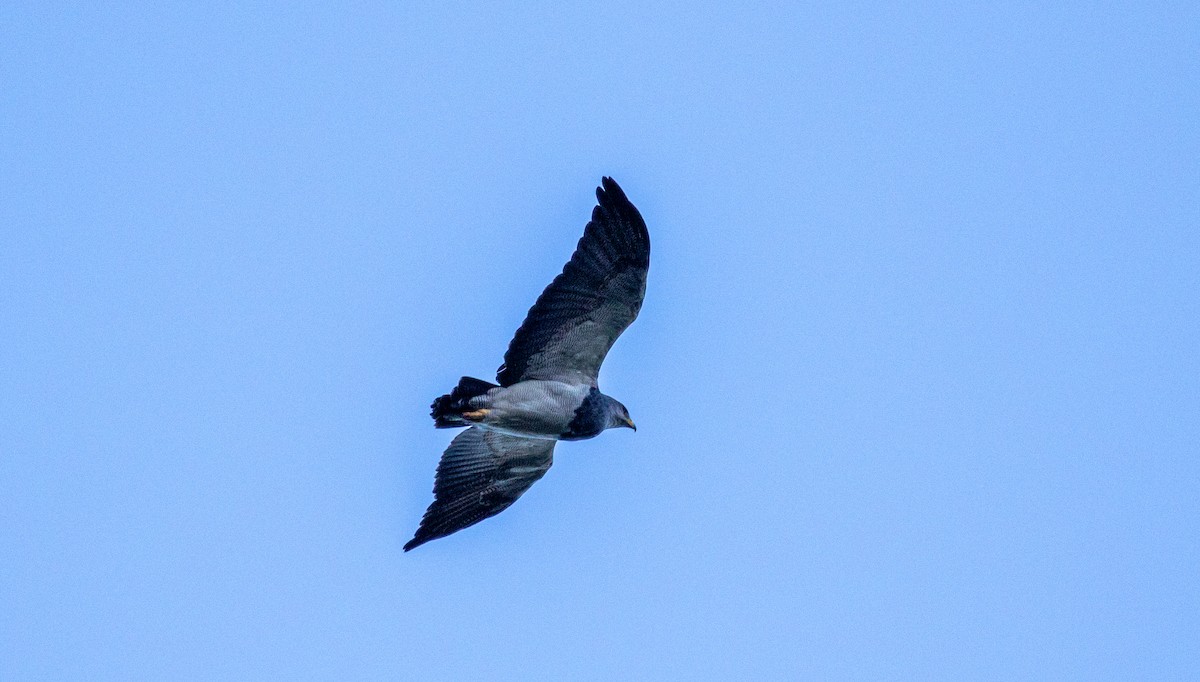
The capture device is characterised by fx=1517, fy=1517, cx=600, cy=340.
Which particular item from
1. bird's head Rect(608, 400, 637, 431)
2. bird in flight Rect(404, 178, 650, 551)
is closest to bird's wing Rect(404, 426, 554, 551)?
bird in flight Rect(404, 178, 650, 551)

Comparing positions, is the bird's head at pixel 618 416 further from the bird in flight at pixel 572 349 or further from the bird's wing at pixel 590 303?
the bird's wing at pixel 590 303

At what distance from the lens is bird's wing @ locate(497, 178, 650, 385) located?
16.5m

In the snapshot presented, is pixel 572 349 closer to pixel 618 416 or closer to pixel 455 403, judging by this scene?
pixel 618 416

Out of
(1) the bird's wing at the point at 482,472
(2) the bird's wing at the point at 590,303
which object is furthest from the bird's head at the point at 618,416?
(1) the bird's wing at the point at 482,472

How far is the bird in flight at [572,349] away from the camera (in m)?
16.5

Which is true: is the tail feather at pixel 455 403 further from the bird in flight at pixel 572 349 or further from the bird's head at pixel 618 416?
the bird's head at pixel 618 416

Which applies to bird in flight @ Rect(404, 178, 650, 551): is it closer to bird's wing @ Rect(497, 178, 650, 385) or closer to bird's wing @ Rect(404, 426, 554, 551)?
bird's wing @ Rect(497, 178, 650, 385)

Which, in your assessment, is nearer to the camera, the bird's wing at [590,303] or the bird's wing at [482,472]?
the bird's wing at [590,303]

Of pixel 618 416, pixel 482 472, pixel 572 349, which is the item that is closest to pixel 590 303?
pixel 572 349

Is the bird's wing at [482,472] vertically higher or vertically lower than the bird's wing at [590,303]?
lower

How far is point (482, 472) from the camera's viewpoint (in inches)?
716

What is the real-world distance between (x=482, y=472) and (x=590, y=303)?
2.77 meters

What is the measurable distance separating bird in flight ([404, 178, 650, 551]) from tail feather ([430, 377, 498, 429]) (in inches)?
0.4

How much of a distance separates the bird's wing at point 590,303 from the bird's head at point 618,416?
43 centimetres
